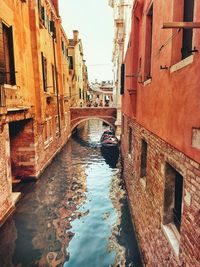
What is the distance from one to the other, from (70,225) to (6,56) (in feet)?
21.8

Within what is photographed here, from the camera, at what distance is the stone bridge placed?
24109mm

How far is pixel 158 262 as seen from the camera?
4.14 metres

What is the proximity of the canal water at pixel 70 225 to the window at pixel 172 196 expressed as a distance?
2687 millimetres

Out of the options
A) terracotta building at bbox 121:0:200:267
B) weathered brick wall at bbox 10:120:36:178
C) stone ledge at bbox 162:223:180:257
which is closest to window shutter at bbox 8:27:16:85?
weathered brick wall at bbox 10:120:36:178

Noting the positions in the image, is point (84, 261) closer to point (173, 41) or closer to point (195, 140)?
point (195, 140)

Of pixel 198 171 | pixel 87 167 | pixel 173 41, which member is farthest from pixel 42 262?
pixel 87 167

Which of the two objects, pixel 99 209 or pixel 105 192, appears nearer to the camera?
pixel 99 209

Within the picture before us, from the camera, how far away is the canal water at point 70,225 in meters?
6.25

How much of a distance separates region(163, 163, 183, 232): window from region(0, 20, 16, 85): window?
6519 millimetres

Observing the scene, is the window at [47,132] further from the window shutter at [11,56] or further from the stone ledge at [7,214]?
the stone ledge at [7,214]

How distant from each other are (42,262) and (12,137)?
266 inches

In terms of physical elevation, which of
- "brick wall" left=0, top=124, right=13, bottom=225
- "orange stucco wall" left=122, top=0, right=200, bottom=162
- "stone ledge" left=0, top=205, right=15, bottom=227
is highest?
"orange stucco wall" left=122, top=0, right=200, bottom=162

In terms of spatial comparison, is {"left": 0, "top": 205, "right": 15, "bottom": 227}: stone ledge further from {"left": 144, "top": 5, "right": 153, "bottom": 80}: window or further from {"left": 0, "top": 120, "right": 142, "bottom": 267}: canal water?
{"left": 144, "top": 5, "right": 153, "bottom": 80}: window

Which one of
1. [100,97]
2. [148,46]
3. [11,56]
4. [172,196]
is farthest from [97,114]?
[100,97]
